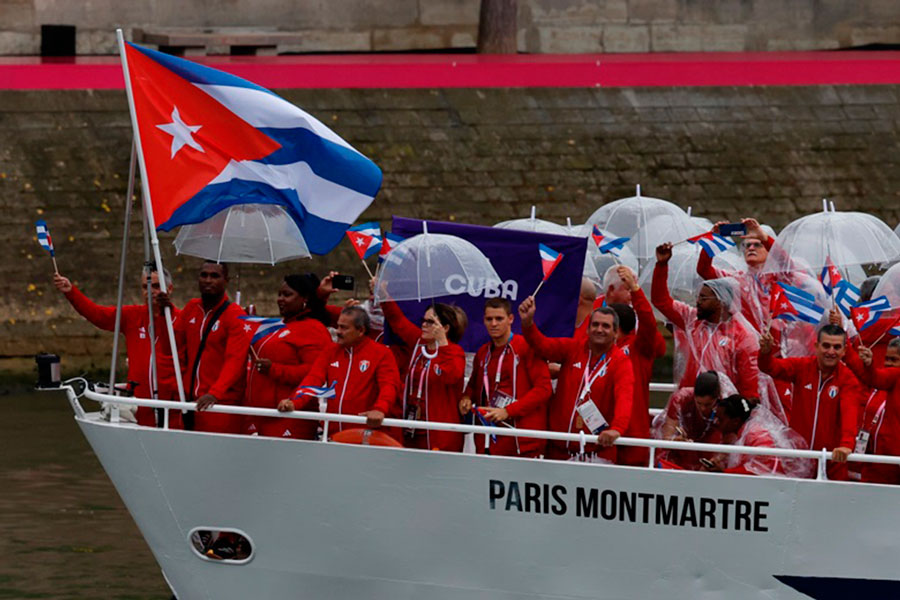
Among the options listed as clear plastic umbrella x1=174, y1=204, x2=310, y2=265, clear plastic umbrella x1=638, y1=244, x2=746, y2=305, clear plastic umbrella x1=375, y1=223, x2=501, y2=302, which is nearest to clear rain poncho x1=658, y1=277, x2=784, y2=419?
clear plastic umbrella x1=375, y1=223, x2=501, y2=302

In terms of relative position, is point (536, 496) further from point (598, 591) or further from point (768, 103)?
point (768, 103)

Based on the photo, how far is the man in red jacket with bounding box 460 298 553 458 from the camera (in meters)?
10.4

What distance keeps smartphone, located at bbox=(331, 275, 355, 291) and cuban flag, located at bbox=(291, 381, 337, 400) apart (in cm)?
77

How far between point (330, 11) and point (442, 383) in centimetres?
2110

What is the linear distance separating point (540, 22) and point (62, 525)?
1785 centimetres

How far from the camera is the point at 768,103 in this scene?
25.2 metres

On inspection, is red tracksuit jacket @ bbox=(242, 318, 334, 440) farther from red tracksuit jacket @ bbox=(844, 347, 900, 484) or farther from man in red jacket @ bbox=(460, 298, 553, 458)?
red tracksuit jacket @ bbox=(844, 347, 900, 484)

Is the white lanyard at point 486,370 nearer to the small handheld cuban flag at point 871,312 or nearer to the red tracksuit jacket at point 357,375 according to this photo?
the red tracksuit jacket at point 357,375

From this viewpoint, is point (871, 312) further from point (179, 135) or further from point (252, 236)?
point (179, 135)

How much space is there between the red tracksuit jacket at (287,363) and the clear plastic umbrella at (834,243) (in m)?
2.97

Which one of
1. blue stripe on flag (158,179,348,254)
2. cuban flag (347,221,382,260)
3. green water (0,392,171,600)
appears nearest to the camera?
blue stripe on flag (158,179,348,254)

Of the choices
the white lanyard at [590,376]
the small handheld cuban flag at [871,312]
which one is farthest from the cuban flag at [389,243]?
the small handheld cuban flag at [871,312]

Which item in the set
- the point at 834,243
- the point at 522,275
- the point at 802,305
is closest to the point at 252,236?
the point at 522,275

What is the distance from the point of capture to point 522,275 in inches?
441
